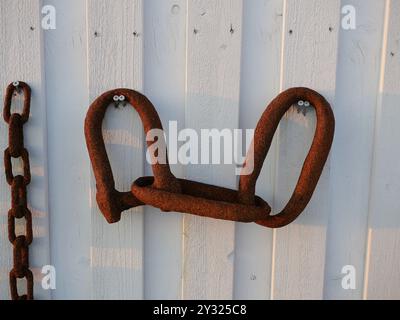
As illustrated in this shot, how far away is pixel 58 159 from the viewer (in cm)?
88

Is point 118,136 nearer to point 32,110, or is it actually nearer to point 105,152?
point 105,152

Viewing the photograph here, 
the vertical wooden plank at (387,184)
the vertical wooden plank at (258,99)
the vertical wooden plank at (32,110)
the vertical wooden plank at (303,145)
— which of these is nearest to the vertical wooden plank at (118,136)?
the vertical wooden plank at (32,110)

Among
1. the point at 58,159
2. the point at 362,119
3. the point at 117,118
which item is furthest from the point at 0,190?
the point at 362,119

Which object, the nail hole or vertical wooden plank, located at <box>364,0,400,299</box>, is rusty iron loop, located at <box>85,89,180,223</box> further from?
vertical wooden plank, located at <box>364,0,400,299</box>

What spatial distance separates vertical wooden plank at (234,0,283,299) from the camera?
2.80ft

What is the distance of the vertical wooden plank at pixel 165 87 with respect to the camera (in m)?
0.85

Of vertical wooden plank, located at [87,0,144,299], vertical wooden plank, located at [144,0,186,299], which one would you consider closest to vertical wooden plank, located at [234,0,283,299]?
vertical wooden plank, located at [144,0,186,299]

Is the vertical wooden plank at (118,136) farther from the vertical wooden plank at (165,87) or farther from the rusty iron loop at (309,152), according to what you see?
the rusty iron loop at (309,152)

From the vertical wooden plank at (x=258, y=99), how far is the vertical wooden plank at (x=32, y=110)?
483 millimetres

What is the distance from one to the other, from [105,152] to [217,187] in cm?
27

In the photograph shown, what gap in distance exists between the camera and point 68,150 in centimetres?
88

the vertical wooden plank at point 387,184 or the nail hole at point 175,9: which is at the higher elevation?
the nail hole at point 175,9

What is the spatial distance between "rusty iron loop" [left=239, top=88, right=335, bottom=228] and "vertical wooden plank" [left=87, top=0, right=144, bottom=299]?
27cm

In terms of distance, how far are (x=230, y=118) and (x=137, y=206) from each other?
0.31 meters
